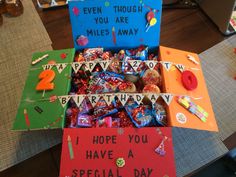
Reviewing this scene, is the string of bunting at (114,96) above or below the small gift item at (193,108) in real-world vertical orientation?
above

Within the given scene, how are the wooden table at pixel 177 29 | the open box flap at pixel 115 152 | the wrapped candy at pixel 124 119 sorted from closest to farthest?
the open box flap at pixel 115 152, the wrapped candy at pixel 124 119, the wooden table at pixel 177 29

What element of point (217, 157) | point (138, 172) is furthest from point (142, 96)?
point (217, 157)

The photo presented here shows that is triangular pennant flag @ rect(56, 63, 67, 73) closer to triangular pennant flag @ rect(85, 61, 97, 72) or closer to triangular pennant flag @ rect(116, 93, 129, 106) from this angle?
triangular pennant flag @ rect(85, 61, 97, 72)

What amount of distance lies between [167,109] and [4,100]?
72 cm

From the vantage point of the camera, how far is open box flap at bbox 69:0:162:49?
0.85 meters

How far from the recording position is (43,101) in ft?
2.62

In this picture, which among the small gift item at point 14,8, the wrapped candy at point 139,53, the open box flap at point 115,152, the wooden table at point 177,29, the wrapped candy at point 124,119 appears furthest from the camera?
the small gift item at point 14,8

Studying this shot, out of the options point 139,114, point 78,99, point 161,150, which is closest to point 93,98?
point 78,99

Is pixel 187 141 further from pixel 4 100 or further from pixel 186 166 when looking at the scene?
pixel 4 100

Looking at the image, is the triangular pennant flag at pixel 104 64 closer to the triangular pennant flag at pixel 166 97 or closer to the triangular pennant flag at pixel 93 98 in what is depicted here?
the triangular pennant flag at pixel 93 98

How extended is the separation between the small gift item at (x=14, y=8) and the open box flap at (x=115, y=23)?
68 centimetres

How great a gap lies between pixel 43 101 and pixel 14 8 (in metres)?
0.85

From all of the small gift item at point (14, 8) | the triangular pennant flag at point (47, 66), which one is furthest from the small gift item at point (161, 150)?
the small gift item at point (14, 8)

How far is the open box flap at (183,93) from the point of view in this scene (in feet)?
2.48
